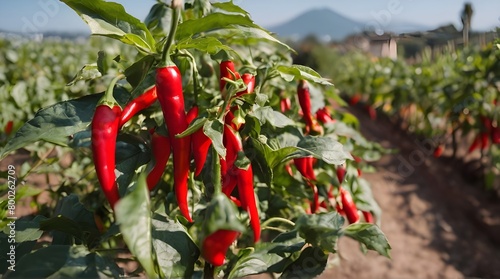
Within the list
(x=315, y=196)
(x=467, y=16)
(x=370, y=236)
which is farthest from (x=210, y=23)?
(x=467, y=16)

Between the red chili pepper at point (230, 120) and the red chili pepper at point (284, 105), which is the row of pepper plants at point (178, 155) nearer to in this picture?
the red chili pepper at point (230, 120)

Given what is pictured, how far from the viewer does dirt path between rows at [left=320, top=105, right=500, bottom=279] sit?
2895 millimetres

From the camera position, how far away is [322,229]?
0.99 meters

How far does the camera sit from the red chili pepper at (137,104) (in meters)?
1.00

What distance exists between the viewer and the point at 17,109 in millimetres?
2564

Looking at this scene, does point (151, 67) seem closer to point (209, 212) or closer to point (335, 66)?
point (209, 212)

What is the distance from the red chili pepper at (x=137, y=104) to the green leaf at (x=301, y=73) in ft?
1.03

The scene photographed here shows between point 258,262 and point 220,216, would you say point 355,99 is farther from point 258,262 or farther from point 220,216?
point 220,216

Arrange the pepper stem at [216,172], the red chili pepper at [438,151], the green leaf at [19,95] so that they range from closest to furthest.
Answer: the pepper stem at [216,172] → the green leaf at [19,95] → the red chili pepper at [438,151]

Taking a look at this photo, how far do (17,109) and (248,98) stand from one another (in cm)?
200

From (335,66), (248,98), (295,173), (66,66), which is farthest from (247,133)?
(335,66)

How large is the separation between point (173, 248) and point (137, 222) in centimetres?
29

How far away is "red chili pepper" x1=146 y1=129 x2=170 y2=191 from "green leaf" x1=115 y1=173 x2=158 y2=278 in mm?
298

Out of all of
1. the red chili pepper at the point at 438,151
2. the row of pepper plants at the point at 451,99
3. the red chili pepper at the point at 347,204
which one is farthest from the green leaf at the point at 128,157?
the red chili pepper at the point at 438,151
